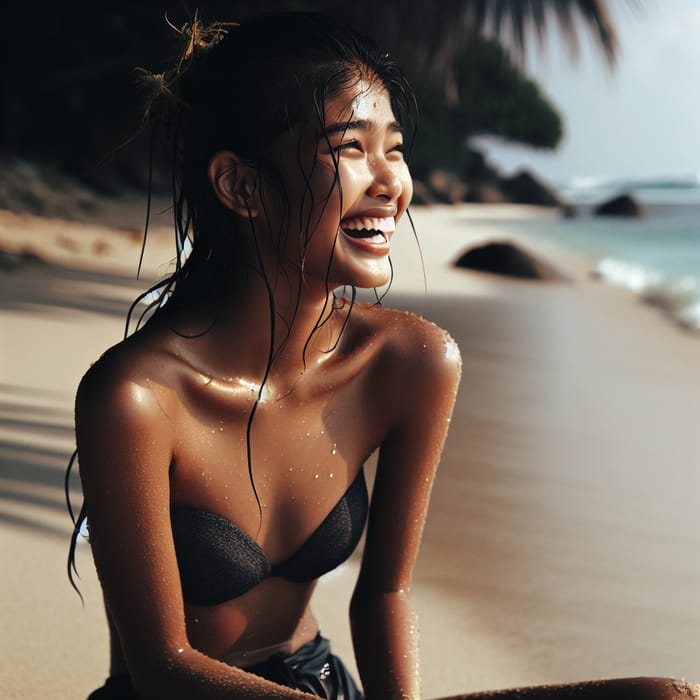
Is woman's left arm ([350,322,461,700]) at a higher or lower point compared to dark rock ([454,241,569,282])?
higher

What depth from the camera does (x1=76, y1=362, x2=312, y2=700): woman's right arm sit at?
4.34 feet

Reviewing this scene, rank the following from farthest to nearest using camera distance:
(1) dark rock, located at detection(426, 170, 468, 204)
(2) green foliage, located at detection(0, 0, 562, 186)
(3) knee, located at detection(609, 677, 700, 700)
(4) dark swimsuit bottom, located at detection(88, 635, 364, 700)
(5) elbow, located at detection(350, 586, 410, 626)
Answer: (1) dark rock, located at detection(426, 170, 468, 204) → (2) green foliage, located at detection(0, 0, 562, 186) → (5) elbow, located at detection(350, 586, 410, 626) → (4) dark swimsuit bottom, located at detection(88, 635, 364, 700) → (3) knee, located at detection(609, 677, 700, 700)

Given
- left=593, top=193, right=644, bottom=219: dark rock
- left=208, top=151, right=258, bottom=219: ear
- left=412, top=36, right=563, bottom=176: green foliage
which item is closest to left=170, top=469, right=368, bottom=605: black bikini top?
left=208, top=151, right=258, bottom=219: ear

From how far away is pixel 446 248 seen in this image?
16.9 m

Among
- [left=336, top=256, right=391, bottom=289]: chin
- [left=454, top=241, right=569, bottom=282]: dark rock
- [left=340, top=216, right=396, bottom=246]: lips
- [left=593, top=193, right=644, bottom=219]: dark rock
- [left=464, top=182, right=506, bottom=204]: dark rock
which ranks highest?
[left=340, top=216, right=396, bottom=246]: lips

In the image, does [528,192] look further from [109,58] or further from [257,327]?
[257,327]

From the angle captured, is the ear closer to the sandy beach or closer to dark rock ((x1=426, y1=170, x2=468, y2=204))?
the sandy beach

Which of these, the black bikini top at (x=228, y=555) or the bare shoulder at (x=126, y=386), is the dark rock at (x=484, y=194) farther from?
the bare shoulder at (x=126, y=386)

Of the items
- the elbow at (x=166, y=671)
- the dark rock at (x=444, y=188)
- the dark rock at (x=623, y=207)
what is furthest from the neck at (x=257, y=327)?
the dark rock at (x=623, y=207)

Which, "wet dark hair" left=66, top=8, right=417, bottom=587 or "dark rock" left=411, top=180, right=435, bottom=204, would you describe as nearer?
"wet dark hair" left=66, top=8, right=417, bottom=587

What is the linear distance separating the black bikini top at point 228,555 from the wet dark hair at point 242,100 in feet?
0.33

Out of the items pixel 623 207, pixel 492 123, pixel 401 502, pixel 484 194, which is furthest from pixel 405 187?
pixel 492 123

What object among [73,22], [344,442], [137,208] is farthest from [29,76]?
[344,442]

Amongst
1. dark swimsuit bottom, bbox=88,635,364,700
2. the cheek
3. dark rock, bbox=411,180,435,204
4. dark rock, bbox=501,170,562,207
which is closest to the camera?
the cheek
